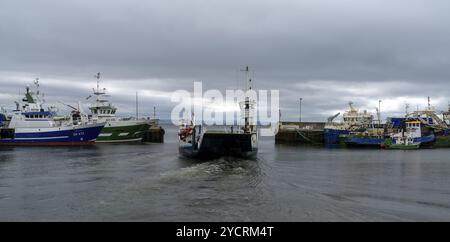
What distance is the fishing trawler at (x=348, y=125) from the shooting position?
72938 millimetres

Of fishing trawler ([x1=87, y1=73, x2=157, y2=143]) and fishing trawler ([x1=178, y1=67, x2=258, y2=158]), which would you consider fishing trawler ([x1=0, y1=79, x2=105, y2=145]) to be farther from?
fishing trawler ([x1=178, y1=67, x2=258, y2=158])

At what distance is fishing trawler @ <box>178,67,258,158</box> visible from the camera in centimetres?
3559

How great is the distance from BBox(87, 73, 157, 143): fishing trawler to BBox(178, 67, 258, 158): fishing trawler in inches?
1231

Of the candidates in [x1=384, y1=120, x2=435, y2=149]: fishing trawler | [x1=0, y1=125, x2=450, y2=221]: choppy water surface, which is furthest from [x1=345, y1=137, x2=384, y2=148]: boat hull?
[x1=0, y1=125, x2=450, y2=221]: choppy water surface

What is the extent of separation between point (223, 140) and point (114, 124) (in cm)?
4076

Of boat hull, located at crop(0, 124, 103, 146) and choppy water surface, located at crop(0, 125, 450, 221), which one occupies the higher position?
boat hull, located at crop(0, 124, 103, 146)

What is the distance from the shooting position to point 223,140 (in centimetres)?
3572

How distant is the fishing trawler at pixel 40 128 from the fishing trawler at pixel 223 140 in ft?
98.9

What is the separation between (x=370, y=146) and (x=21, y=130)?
60.3 meters

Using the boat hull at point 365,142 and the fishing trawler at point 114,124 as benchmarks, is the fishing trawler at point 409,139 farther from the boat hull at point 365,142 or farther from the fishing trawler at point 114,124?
the fishing trawler at point 114,124

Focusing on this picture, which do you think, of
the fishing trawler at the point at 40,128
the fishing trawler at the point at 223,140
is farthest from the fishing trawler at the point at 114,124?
the fishing trawler at the point at 223,140
